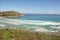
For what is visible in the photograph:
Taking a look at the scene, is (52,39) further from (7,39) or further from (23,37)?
(7,39)

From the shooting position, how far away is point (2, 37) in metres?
7.25

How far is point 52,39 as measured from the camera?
766 cm

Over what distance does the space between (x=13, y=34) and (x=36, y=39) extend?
139 centimetres

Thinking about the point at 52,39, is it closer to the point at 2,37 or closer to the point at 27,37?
the point at 27,37

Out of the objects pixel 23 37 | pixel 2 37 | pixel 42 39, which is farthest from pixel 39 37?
pixel 2 37

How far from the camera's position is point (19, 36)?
775 centimetres

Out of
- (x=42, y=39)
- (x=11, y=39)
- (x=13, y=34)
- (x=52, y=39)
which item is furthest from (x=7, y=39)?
(x=52, y=39)

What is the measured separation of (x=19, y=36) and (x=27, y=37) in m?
0.48

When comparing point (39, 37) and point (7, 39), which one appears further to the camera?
point (39, 37)

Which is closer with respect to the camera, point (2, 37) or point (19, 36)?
point (2, 37)

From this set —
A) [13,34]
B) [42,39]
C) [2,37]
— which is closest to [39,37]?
[42,39]

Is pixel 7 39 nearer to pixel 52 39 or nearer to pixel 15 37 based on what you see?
pixel 15 37

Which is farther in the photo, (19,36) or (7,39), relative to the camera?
(19,36)

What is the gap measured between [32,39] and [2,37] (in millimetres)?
1587
